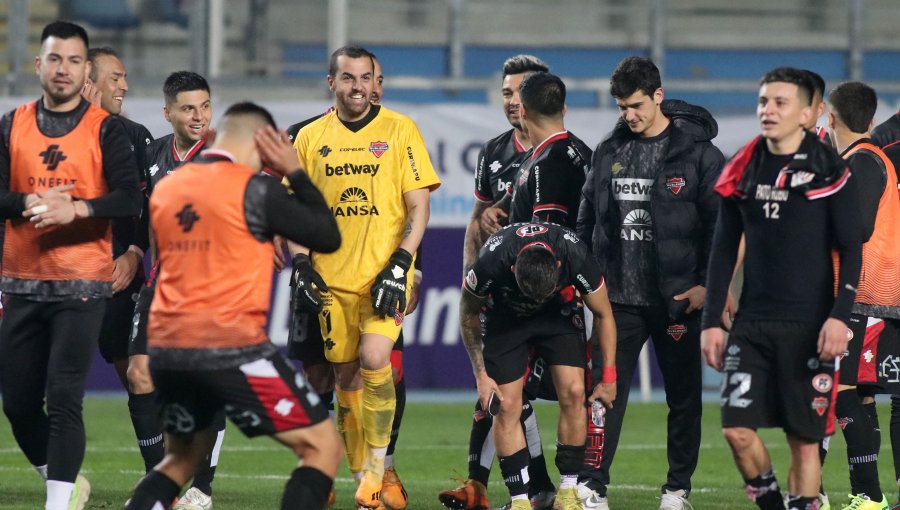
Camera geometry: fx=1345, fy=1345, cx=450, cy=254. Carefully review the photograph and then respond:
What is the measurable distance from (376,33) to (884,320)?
37.0 feet

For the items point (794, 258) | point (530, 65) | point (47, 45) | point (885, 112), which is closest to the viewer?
point (794, 258)

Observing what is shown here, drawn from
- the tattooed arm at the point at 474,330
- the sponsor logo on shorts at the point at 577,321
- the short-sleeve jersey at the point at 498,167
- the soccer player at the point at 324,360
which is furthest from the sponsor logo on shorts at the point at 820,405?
the short-sleeve jersey at the point at 498,167

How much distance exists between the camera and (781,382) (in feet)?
19.5

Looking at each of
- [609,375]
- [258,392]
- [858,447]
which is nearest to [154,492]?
[258,392]

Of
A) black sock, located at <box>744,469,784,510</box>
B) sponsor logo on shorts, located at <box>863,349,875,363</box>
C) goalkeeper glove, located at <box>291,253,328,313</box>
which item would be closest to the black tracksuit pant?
sponsor logo on shorts, located at <box>863,349,875,363</box>

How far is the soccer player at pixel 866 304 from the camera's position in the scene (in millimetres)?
7418

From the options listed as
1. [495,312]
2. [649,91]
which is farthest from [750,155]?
[495,312]

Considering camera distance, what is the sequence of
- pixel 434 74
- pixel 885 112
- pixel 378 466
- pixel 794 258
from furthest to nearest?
pixel 434 74 < pixel 885 112 < pixel 378 466 < pixel 794 258

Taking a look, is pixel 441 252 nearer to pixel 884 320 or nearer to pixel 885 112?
pixel 885 112

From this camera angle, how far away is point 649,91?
741 cm

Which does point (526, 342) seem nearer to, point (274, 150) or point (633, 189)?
point (633, 189)

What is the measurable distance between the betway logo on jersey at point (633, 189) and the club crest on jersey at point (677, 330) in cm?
72

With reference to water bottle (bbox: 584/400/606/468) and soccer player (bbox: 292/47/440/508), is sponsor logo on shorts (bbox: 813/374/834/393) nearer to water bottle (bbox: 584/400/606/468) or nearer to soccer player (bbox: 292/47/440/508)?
water bottle (bbox: 584/400/606/468)

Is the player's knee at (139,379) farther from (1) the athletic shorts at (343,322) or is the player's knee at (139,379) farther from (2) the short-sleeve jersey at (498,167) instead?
(2) the short-sleeve jersey at (498,167)
